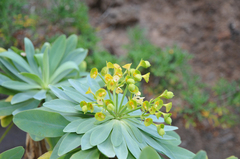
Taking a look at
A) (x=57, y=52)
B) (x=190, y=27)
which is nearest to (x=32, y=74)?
(x=57, y=52)

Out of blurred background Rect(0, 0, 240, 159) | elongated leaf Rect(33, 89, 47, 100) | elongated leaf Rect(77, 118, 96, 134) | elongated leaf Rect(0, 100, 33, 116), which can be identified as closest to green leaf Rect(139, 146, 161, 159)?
elongated leaf Rect(77, 118, 96, 134)

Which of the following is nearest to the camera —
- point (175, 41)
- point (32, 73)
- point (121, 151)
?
point (121, 151)

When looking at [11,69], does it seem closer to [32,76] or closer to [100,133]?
[32,76]

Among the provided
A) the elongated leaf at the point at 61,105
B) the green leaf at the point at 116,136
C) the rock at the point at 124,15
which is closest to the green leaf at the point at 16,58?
the elongated leaf at the point at 61,105

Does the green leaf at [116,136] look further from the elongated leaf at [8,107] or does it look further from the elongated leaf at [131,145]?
the elongated leaf at [8,107]

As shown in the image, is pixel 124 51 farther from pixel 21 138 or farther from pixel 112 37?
pixel 21 138

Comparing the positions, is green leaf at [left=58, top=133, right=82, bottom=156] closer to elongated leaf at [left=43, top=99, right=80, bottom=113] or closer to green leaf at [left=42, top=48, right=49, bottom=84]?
elongated leaf at [left=43, top=99, right=80, bottom=113]
